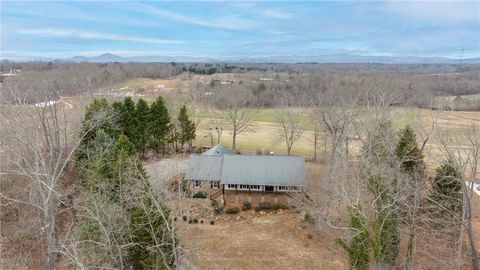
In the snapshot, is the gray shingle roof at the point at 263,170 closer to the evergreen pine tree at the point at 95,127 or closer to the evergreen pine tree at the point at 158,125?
the evergreen pine tree at the point at 95,127

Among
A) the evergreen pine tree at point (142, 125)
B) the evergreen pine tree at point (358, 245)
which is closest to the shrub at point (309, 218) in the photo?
the evergreen pine tree at point (358, 245)

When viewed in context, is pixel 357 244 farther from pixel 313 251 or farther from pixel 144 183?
pixel 144 183

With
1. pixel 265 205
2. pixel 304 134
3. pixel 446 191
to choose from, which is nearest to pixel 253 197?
pixel 265 205

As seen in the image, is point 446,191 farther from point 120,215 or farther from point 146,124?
point 146,124

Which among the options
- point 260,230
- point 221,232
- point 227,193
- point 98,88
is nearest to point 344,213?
point 260,230

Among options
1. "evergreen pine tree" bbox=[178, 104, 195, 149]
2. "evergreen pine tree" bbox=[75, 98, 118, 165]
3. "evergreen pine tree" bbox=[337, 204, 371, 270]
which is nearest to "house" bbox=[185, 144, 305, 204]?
"evergreen pine tree" bbox=[75, 98, 118, 165]

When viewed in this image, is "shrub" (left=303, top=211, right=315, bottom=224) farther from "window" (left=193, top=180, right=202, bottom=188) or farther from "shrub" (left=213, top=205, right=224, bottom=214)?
Result: "window" (left=193, top=180, right=202, bottom=188)
